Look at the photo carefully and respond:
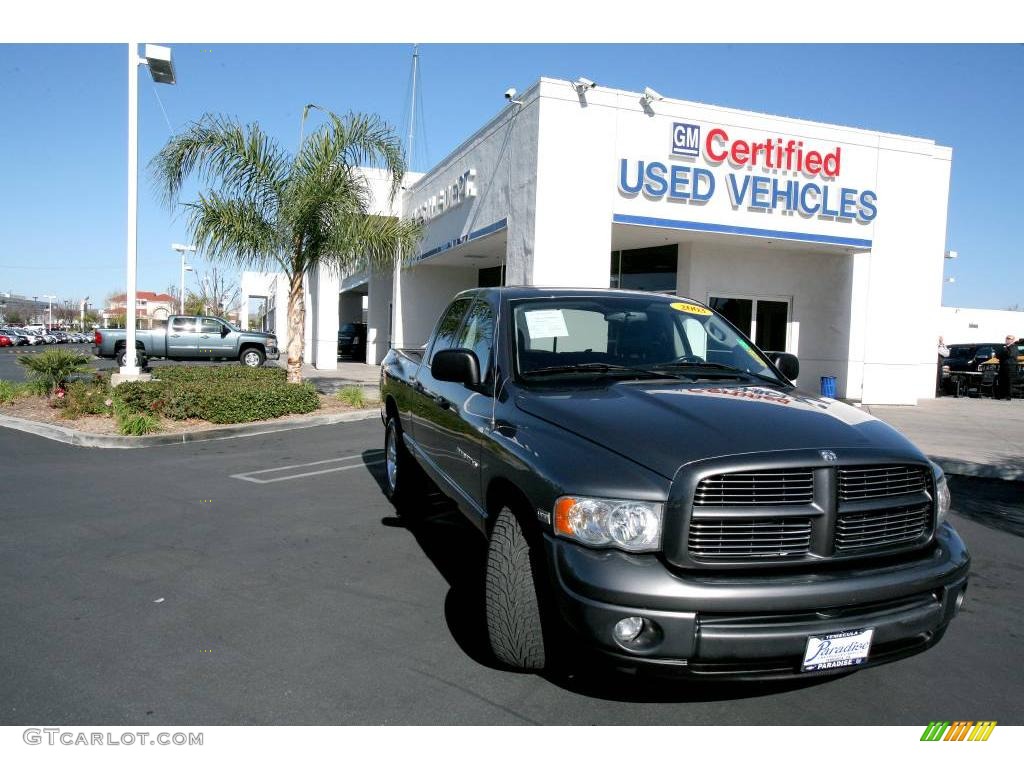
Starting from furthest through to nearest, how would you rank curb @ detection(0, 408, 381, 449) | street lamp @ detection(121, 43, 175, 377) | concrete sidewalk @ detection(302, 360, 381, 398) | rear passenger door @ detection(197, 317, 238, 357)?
rear passenger door @ detection(197, 317, 238, 357) < concrete sidewalk @ detection(302, 360, 381, 398) < street lamp @ detection(121, 43, 175, 377) < curb @ detection(0, 408, 381, 449)

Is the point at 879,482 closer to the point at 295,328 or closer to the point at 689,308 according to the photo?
the point at 689,308

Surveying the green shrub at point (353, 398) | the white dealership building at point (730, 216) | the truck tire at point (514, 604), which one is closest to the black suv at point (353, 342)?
the white dealership building at point (730, 216)

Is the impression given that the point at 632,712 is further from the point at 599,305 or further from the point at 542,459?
the point at 599,305

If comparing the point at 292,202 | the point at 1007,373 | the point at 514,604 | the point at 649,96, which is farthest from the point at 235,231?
the point at 1007,373

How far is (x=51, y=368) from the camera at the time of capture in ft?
42.8

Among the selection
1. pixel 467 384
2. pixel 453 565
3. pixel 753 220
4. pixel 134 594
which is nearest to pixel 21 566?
pixel 134 594

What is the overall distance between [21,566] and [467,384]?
330 cm

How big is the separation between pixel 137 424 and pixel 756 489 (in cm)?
973

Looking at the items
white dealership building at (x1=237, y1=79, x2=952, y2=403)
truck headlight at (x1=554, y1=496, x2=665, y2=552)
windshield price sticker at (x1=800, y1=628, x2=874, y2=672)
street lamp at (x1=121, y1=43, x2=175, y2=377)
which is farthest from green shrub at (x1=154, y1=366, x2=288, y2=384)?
windshield price sticker at (x1=800, y1=628, x2=874, y2=672)

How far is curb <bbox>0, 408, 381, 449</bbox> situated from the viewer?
33.3 feet

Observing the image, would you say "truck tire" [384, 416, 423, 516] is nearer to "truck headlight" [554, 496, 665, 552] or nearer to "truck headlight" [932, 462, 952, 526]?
"truck headlight" [554, 496, 665, 552]

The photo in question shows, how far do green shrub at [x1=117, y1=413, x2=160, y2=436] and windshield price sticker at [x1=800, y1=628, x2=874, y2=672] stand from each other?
9.91 m

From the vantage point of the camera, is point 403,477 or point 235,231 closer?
point 403,477

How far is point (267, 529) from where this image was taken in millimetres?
5910
